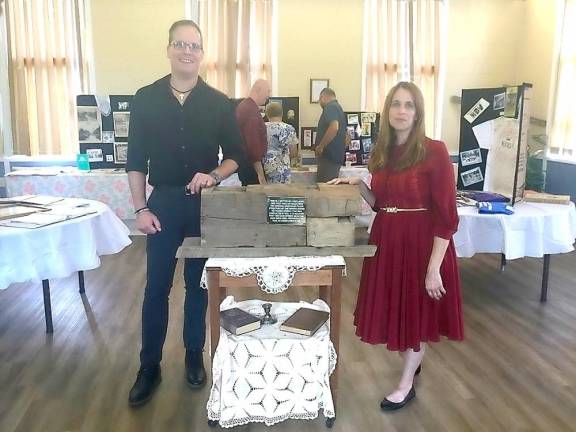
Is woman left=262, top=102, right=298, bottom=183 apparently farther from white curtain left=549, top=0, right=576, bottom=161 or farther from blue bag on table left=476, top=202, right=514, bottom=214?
white curtain left=549, top=0, right=576, bottom=161

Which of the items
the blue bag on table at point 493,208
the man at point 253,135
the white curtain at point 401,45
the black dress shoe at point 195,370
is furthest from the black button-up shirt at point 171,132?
the white curtain at point 401,45

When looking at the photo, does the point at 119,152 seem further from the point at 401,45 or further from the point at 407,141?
the point at 407,141

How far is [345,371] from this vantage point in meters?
2.55

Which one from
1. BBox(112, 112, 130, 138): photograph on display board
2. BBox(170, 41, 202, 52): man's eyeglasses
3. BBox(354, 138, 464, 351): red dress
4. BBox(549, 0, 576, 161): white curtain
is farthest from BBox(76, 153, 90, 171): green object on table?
BBox(549, 0, 576, 161): white curtain

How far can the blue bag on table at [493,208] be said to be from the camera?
307cm

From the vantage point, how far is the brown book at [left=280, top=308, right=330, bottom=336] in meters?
1.92

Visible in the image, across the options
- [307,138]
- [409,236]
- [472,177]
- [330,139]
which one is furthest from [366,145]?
[409,236]

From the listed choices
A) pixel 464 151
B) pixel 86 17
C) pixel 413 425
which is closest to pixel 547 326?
pixel 464 151

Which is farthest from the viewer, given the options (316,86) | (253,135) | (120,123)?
(316,86)

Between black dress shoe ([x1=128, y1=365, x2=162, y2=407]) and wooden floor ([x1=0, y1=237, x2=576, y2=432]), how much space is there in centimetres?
4

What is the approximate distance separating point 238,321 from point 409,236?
73 centimetres

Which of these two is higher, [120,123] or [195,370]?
[120,123]

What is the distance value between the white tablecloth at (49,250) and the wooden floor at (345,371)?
48 centimetres

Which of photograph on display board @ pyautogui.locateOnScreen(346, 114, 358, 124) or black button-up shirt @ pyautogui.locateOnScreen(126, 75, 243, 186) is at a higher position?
photograph on display board @ pyautogui.locateOnScreen(346, 114, 358, 124)
